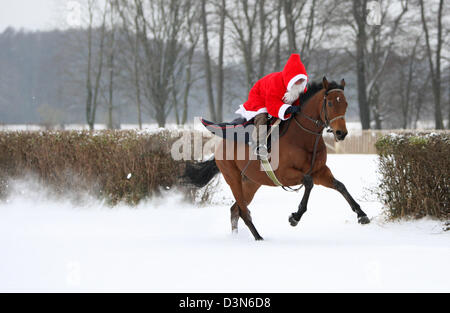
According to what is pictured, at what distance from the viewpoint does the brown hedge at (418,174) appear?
595cm

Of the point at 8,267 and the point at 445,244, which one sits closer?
the point at 8,267

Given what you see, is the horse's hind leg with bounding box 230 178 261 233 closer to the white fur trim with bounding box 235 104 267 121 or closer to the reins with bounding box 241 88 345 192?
the reins with bounding box 241 88 345 192

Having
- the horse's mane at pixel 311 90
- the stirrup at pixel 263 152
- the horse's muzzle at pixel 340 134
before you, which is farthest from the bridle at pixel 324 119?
the stirrup at pixel 263 152

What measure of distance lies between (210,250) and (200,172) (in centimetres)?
206

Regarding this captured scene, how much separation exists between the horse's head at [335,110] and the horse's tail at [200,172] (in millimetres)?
2421

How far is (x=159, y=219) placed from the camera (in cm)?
777

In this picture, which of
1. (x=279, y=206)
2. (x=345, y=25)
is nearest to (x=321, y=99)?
(x=279, y=206)

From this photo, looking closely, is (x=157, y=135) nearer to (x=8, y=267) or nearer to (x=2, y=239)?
(x=2, y=239)

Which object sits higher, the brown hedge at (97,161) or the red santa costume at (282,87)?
the red santa costume at (282,87)

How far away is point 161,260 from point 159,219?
299cm

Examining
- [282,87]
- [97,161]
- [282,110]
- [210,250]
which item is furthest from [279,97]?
[97,161]

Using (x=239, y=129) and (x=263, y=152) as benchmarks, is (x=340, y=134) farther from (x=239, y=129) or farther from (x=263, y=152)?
(x=239, y=129)

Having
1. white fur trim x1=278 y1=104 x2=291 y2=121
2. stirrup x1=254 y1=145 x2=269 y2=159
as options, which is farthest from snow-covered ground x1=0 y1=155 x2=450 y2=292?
white fur trim x1=278 y1=104 x2=291 y2=121

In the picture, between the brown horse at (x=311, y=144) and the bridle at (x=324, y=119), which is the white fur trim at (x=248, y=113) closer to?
the brown horse at (x=311, y=144)
